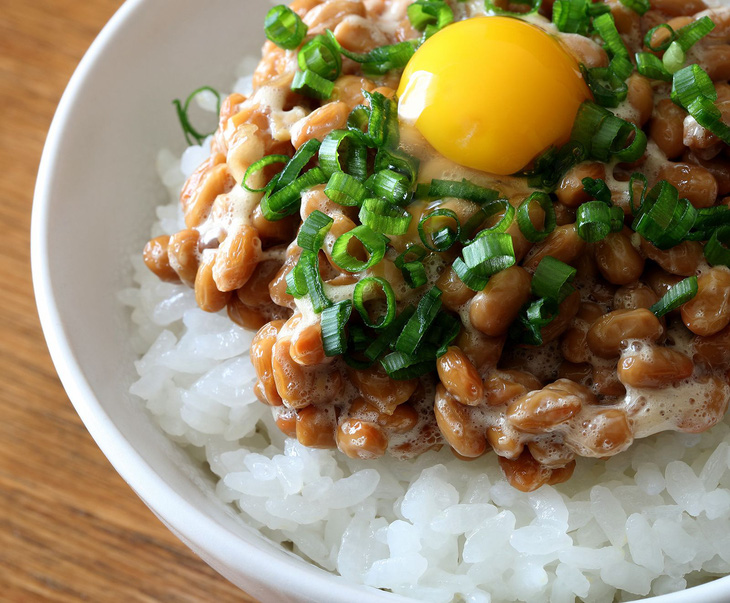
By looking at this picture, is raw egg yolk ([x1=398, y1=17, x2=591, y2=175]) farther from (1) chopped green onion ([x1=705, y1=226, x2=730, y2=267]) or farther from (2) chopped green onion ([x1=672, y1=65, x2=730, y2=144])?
(1) chopped green onion ([x1=705, y1=226, x2=730, y2=267])

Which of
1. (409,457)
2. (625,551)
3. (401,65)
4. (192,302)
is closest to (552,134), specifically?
(401,65)

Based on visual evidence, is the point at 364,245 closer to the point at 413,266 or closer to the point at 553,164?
the point at 413,266

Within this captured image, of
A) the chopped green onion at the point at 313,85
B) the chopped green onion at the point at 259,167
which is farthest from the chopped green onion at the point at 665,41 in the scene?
the chopped green onion at the point at 259,167

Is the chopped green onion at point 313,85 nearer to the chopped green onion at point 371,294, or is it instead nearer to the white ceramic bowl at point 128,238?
the chopped green onion at point 371,294

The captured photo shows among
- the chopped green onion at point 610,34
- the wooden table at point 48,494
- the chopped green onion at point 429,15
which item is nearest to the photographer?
the chopped green onion at point 610,34

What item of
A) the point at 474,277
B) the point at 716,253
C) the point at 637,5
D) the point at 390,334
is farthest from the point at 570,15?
the point at 390,334

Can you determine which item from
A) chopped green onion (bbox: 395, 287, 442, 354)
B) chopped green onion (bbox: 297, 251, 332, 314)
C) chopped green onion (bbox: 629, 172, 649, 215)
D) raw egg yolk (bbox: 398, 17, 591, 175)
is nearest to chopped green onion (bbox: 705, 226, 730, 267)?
chopped green onion (bbox: 629, 172, 649, 215)
